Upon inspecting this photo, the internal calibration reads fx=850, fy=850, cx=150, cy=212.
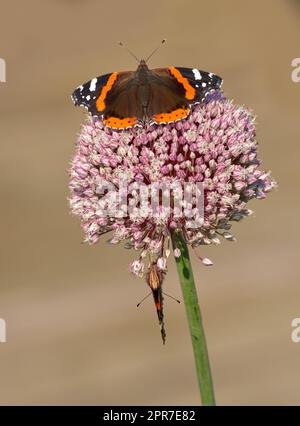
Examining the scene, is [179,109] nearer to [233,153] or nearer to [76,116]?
[233,153]

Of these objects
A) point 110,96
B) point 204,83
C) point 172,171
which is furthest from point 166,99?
point 172,171

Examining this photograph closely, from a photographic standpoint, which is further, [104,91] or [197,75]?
[104,91]

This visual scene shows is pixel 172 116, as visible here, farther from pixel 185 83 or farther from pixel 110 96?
pixel 110 96

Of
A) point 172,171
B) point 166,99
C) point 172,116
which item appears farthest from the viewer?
point 166,99

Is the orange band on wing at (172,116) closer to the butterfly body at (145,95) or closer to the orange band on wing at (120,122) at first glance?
the butterfly body at (145,95)

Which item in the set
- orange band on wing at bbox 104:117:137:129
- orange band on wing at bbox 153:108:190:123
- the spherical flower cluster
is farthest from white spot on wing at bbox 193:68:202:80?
orange band on wing at bbox 104:117:137:129

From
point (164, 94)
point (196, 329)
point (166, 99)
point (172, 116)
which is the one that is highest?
point (164, 94)
